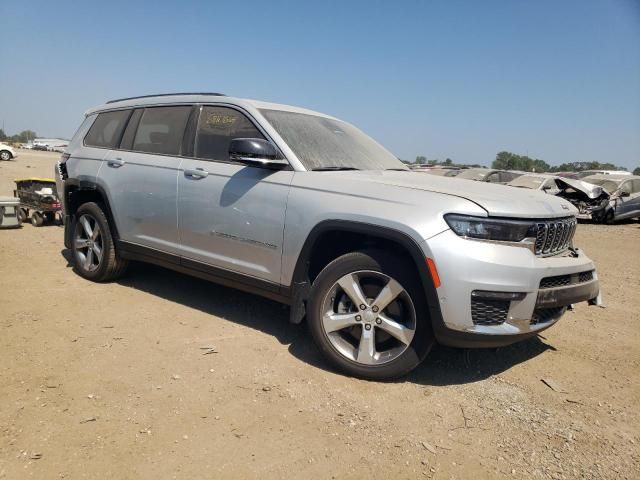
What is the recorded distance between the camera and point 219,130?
4172 mm

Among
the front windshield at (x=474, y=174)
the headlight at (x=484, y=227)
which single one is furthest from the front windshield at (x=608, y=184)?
the headlight at (x=484, y=227)

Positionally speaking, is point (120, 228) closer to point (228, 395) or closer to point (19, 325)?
point (19, 325)

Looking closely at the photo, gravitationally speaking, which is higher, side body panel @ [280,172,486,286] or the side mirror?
the side mirror

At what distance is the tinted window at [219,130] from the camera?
400 cm

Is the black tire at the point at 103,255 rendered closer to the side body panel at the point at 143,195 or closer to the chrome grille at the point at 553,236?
the side body panel at the point at 143,195

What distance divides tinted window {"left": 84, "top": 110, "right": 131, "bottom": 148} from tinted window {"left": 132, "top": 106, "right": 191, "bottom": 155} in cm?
34

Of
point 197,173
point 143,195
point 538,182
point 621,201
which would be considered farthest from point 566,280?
point 538,182

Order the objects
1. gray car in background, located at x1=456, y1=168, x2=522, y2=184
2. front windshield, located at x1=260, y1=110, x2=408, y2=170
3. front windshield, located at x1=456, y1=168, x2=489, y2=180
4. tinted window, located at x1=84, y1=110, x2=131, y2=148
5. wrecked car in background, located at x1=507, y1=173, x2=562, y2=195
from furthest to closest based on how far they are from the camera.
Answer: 1. front windshield, located at x1=456, y1=168, x2=489, y2=180
2. gray car in background, located at x1=456, y1=168, x2=522, y2=184
3. wrecked car in background, located at x1=507, y1=173, x2=562, y2=195
4. tinted window, located at x1=84, y1=110, x2=131, y2=148
5. front windshield, located at x1=260, y1=110, x2=408, y2=170

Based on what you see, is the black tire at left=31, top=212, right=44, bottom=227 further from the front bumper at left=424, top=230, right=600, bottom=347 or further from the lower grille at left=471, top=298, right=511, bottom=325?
the lower grille at left=471, top=298, right=511, bottom=325

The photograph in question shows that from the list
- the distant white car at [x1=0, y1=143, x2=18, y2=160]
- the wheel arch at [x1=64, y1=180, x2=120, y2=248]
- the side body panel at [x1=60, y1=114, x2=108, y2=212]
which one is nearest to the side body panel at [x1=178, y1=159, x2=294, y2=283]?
the wheel arch at [x1=64, y1=180, x2=120, y2=248]

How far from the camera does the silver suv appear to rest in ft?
9.63

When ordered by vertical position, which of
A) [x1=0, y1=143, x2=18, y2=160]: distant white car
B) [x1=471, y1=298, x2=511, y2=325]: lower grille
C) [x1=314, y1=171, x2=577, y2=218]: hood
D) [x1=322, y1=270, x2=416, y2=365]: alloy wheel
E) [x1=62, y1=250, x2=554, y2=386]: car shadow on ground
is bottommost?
[x1=0, y1=143, x2=18, y2=160]: distant white car

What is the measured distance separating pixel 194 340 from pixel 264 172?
1423 millimetres

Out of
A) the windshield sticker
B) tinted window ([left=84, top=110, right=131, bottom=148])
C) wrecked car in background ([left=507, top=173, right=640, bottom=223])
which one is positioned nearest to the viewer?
the windshield sticker
